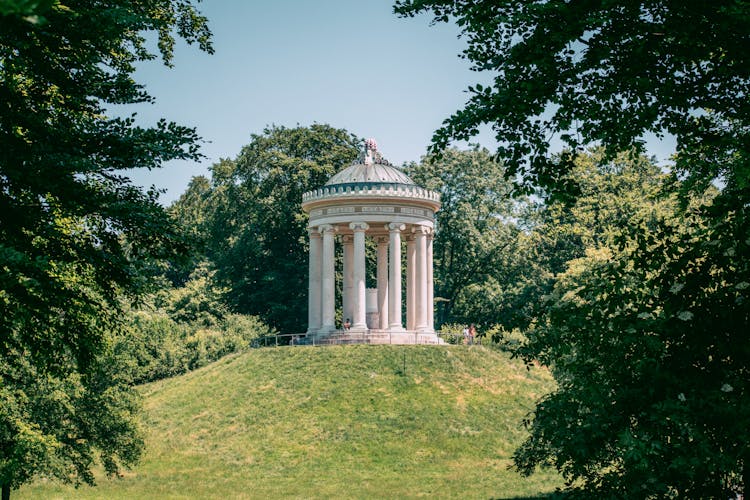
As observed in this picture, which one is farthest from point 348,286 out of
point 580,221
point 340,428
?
point 580,221

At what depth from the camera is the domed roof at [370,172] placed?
4478 cm

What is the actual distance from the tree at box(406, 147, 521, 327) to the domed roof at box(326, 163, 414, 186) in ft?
49.3

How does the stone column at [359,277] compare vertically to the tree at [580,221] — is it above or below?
below

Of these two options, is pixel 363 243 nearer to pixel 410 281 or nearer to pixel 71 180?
pixel 410 281

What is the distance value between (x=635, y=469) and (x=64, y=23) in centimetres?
876

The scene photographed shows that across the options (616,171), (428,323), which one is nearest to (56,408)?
(428,323)

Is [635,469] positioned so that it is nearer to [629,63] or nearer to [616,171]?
[629,63]

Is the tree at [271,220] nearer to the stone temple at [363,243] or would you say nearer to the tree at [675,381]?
the stone temple at [363,243]

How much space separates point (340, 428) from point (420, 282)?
42.6ft

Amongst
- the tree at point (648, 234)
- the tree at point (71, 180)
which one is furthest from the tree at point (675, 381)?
the tree at point (71, 180)

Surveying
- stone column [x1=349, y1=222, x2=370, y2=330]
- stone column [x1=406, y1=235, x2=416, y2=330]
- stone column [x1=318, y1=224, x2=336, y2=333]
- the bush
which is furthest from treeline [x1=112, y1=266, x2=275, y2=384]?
stone column [x1=406, y1=235, x2=416, y2=330]

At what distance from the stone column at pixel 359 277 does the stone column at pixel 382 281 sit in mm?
4211

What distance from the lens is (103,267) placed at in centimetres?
1299

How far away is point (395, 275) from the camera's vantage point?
144 feet
